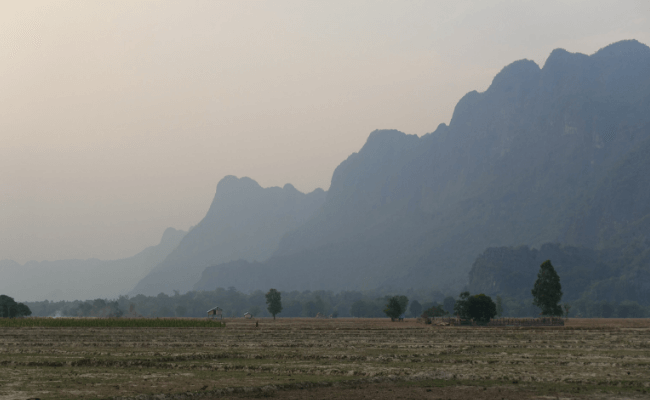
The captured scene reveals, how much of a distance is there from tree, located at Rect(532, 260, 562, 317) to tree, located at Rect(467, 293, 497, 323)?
14.4 metres

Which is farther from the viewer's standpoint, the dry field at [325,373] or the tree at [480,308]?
the tree at [480,308]

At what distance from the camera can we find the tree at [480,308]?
120125 mm

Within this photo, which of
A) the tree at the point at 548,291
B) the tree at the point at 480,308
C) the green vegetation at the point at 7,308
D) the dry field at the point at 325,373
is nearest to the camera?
the dry field at the point at 325,373

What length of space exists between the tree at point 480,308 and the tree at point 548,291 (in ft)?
47.1

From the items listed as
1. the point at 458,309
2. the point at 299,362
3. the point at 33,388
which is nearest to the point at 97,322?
the point at 458,309

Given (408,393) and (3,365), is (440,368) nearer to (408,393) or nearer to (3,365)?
(408,393)

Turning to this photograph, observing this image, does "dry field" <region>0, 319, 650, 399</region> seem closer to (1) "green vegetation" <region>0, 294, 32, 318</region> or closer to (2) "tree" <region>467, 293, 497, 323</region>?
(2) "tree" <region>467, 293, 497, 323</region>

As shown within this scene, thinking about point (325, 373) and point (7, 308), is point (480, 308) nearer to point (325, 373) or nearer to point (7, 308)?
point (325, 373)

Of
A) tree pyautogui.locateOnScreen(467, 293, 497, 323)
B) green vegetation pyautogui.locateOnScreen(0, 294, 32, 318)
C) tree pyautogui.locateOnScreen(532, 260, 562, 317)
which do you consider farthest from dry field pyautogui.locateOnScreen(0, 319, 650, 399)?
green vegetation pyautogui.locateOnScreen(0, 294, 32, 318)

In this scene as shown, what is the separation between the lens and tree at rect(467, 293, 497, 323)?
120m

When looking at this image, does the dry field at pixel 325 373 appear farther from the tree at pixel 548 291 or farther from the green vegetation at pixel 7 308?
the green vegetation at pixel 7 308

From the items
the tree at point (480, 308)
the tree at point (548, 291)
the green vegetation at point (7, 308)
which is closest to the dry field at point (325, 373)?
the tree at point (480, 308)

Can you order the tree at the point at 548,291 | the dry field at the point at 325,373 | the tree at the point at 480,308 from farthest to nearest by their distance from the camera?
the tree at the point at 548,291 → the tree at the point at 480,308 → the dry field at the point at 325,373

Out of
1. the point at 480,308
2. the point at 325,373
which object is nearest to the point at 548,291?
the point at 480,308
